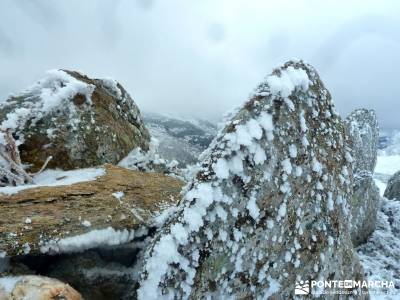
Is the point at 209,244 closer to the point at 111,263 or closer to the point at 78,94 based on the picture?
the point at 111,263

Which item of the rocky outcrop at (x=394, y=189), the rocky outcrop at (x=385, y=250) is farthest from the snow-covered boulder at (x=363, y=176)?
the rocky outcrop at (x=394, y=189)

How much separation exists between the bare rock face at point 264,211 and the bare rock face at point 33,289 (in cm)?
106

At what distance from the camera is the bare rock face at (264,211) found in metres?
5.93

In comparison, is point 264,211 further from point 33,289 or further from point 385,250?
point 385,250

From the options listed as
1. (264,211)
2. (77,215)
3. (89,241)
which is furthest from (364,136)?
(89,241)

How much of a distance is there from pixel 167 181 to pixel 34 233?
12.5 ft

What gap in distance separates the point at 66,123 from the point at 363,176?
11.2 m

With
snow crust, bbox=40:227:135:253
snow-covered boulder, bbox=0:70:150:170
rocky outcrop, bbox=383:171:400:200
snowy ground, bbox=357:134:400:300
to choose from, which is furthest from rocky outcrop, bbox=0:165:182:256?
rocky outcrop, bbox=383:171:400:200

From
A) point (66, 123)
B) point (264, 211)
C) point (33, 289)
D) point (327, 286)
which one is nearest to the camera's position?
point (33, 289)

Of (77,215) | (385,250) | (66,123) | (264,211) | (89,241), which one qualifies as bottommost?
(89,241)

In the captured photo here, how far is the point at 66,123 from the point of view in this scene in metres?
10.2

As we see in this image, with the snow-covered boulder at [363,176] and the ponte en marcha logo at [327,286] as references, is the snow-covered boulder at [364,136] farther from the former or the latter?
the ponte en marcha logo at [327,286]

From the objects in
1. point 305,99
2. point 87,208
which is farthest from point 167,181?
point 305,99

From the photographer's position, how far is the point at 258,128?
21.6 ft
